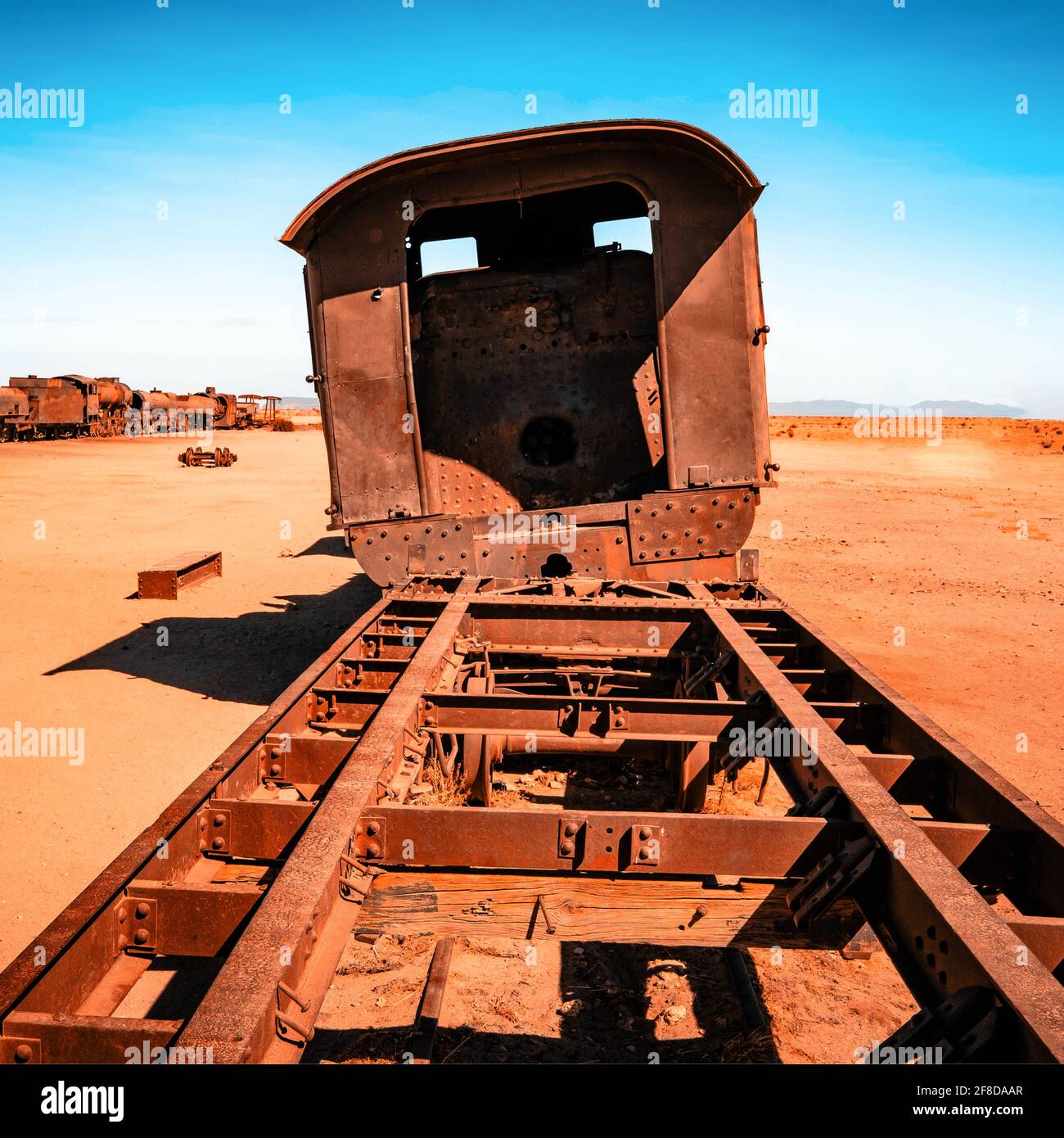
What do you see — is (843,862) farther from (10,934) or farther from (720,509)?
(720,509)

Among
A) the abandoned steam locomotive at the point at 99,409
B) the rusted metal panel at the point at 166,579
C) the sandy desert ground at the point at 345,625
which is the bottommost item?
the sandy desert ground at the point at 345,625

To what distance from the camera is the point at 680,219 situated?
620 cm

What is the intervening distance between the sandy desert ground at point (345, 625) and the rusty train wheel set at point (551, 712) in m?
0.29

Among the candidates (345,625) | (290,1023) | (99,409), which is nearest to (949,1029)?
(290,1023)

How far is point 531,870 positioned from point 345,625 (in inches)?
261

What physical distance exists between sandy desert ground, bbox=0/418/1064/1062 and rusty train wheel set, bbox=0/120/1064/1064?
29cm

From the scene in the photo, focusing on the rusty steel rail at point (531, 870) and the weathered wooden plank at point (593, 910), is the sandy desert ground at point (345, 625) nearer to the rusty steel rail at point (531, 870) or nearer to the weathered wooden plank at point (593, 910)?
the rusty steel rail at point (531, 870)

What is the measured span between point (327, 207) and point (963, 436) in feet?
171

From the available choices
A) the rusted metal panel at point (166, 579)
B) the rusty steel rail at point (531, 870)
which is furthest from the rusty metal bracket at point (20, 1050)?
the rusted metal panel at point (166, 579)

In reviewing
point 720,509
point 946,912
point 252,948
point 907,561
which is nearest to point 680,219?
point 720,509

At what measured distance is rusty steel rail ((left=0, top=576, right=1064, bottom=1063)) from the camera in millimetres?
1890

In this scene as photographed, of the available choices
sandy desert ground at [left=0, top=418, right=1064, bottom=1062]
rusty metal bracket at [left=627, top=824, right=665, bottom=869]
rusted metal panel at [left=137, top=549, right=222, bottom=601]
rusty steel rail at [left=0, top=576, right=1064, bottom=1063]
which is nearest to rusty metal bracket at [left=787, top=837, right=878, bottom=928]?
rusty steel rail at [left=0, top=576, right=1064, bottom=1063]

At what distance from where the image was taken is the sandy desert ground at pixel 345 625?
3.41 meters

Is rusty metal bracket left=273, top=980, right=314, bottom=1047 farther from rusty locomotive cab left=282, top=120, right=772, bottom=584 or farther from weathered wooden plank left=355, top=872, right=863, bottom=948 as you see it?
rusty locomotive cab left=282, top=120, right=772, bottom=584
